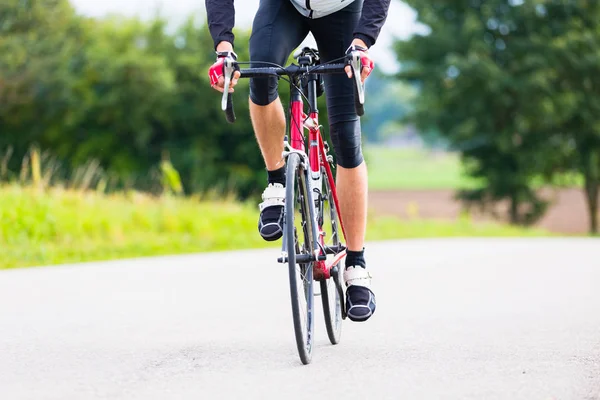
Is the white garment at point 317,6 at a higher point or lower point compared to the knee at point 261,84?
higher

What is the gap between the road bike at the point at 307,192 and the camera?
15.1 ft

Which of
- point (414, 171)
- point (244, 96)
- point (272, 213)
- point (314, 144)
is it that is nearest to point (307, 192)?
point (272, 213)

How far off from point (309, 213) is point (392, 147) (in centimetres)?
16294

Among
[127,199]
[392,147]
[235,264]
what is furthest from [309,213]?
[392,147]

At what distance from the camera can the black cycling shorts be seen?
4.93 m

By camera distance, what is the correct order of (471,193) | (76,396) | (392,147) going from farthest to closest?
(392,147) → (471,193) → (76,396)

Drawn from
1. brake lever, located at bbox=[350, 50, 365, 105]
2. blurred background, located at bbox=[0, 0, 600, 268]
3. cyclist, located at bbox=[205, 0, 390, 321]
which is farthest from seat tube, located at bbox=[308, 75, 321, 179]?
blurred background, located at bbox=[0, 0, 600, 268]

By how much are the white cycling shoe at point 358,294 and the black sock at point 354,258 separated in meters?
0.02

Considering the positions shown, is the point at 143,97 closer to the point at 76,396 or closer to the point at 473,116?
the point at 473,116

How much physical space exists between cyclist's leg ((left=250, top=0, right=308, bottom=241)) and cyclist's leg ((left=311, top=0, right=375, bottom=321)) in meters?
0.16

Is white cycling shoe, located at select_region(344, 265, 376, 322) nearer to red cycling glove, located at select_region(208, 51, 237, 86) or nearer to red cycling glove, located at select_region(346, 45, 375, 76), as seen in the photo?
red cycling glove, located at select_region(346, 45, 375, 76)

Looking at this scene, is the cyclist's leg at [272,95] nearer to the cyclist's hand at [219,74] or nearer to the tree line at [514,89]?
the cyclist's hand at [219,74]

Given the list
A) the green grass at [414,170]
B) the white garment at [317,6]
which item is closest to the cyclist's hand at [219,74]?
the white garment at [317,6]

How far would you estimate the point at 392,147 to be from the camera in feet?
548
